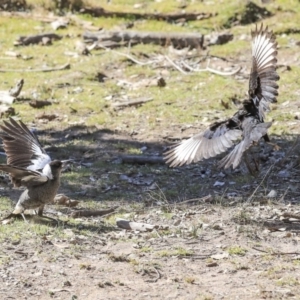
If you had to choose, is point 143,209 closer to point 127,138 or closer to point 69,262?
point 69,262

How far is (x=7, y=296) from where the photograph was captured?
6.21 m

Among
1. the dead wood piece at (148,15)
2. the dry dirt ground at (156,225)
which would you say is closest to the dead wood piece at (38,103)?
the dry dirt ground at (156,225)

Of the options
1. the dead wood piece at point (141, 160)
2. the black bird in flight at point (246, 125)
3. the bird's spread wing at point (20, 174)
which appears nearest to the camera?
the bird's spread wing at point (20, 174)

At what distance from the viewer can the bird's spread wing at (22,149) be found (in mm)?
8211

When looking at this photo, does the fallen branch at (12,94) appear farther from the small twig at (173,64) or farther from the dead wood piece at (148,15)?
the dead wood piece at (148,15)

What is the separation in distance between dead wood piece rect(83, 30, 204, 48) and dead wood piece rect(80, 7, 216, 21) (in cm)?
175

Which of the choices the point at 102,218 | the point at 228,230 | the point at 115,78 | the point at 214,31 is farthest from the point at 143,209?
the point at 214,31

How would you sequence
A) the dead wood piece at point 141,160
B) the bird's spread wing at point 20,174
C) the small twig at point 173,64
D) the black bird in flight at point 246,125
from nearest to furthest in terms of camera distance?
the bird's spread wing at point 20,174 < the black bird in flight at point 246,125 < the dead wood piece at point 141,160 < the small twig at point 173,64

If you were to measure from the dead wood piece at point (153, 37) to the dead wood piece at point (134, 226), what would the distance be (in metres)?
8.99

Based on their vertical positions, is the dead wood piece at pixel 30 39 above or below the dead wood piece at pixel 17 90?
above

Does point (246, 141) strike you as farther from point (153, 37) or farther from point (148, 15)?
point (148, 15)

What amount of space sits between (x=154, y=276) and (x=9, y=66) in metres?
10.2

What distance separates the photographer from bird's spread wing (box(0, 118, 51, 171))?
8211 millimetres

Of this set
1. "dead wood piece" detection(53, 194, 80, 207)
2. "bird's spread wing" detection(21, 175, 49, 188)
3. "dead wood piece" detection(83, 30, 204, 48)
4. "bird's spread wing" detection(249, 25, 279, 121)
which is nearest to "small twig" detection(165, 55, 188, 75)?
"dead wood piece" detection(83, 30, 204, 48)
